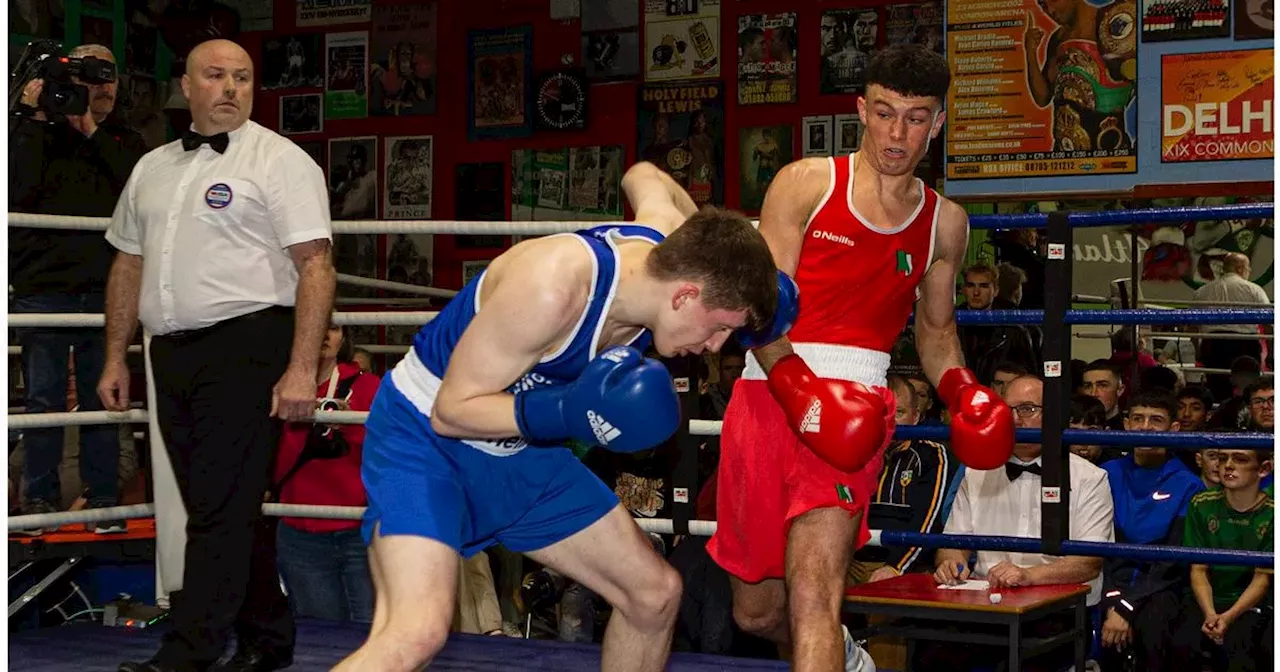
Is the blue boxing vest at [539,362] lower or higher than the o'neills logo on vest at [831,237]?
lower

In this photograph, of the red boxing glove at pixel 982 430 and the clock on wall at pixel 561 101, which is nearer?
the red boxing glove at pixel 982 430

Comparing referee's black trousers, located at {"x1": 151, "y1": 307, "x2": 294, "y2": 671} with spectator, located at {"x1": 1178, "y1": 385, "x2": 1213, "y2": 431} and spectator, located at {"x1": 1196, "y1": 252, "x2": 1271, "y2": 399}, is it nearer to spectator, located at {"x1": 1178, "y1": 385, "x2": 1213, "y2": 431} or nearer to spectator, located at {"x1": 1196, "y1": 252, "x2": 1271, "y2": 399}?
spectator, located at {"x1": 1178, "y1": 385, "x2": 1213, "y2": 431}

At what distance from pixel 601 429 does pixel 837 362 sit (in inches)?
39.0

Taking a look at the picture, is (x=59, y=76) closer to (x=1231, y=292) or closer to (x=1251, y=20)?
(x=1251, y=20)

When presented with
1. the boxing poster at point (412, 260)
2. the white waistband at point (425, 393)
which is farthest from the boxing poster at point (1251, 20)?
the boxing poster at point (412, 260)

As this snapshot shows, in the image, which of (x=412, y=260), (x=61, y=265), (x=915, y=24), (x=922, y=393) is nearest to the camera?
(x=61, y=265)

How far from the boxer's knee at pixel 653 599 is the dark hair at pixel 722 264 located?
0.59m

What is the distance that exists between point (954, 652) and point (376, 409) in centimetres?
232

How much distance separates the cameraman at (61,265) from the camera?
4.82 m

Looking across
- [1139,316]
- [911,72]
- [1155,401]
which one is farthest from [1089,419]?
[911,72]

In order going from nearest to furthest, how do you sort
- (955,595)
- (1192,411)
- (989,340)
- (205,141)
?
(205,141) → (955,595) → (1192,411) → (989,340)

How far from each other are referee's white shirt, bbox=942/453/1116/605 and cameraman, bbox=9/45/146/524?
109 inches

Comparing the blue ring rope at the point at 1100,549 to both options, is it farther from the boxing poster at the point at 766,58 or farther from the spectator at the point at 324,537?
the boxing poster at the point at 766,58

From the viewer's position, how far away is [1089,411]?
515 centimetres
